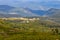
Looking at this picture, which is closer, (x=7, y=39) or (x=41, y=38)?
(x=7, y=39)

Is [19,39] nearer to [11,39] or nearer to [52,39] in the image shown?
[11,39]

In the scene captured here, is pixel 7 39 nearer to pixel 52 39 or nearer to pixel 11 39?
pixel 11 39

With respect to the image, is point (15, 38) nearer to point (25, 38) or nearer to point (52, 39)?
point (25, 38)

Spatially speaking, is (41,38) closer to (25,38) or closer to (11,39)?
(25,38)

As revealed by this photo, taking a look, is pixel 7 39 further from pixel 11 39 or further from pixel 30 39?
pixel 30 39

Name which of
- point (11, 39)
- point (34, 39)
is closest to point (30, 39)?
point (34, 39)

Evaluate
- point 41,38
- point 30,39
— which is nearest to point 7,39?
point 30,39
